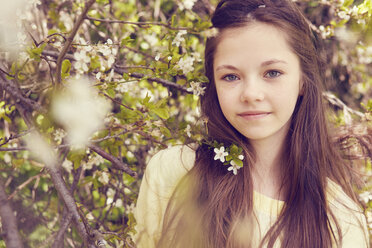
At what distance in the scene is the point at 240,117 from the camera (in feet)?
4.50

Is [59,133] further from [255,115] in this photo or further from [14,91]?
[255,115]

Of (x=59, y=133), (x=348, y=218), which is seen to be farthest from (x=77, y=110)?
(x=348, y=218)

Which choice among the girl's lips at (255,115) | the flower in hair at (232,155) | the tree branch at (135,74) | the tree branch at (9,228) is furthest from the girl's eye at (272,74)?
the tree branch at (9,228)

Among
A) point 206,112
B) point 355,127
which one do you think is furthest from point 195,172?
point 355,127

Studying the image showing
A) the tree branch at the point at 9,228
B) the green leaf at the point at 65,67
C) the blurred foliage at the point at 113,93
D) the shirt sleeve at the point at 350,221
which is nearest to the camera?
the tree branch at the point at 9,228

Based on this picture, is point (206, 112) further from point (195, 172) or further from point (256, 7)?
point (256, 7)

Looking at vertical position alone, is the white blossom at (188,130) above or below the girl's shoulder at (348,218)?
above

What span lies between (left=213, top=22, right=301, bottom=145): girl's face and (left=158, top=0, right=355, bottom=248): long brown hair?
45 millimetres

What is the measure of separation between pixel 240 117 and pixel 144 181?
0.42 metres

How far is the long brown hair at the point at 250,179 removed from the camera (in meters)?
1.41

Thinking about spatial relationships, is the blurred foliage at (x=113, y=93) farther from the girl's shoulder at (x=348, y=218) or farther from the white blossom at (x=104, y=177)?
the girl's shoulder at (x=348, y=218)

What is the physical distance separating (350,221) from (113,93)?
0.91 m

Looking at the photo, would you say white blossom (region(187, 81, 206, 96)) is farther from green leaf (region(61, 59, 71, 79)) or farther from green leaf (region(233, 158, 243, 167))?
green leaf (region(61, 59, 71, 79))

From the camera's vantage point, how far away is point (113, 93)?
135 cm
